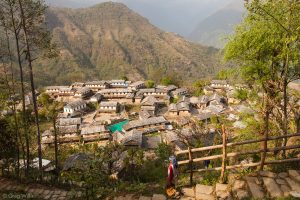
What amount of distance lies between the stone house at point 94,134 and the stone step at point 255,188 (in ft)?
117

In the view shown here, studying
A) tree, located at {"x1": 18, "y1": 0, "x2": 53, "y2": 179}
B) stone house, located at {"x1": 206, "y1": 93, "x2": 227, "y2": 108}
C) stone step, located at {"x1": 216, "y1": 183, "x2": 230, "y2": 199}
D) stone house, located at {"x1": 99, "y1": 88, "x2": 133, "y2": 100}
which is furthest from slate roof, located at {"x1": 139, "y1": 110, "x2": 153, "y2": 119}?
stone step, located at {"x1": 216, "y1": 183, "x2": 230, "y2": 199}

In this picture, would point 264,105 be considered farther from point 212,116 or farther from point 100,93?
point 100,93

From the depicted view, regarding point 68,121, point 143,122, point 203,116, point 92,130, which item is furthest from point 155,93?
point 92,130

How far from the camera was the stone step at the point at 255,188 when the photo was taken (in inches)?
332

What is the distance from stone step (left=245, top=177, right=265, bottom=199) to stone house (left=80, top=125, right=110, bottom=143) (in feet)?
117

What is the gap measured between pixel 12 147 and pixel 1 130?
159 centimetres

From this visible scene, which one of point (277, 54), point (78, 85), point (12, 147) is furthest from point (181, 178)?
point (78, 85)

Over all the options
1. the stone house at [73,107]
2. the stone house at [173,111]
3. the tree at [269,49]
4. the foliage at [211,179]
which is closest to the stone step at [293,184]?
the tree at [269,49]

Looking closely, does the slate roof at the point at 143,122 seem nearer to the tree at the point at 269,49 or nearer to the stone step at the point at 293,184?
the tree at the point at 269,49

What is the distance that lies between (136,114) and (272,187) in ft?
161

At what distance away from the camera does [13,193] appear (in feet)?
43.1

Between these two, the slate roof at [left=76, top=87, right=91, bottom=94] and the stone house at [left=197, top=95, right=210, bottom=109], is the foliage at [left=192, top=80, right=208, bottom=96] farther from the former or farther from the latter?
the slate roof at [left=76, top=87, right=91, bottom=94]

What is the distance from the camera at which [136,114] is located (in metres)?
57.3

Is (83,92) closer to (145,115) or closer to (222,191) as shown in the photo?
(145,115)
